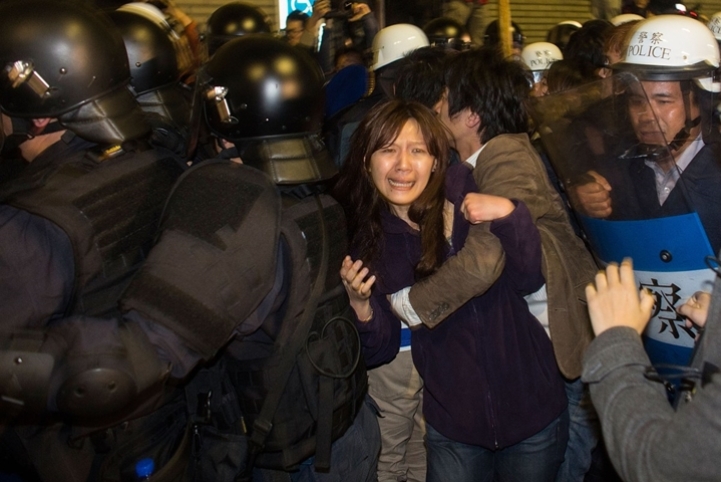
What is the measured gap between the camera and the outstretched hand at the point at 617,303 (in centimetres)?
158

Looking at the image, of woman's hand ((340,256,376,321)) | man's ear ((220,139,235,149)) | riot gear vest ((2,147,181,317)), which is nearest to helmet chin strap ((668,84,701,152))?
woman's hand ((340,256,376,321))

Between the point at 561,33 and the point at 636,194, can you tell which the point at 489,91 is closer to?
the point at 636,194

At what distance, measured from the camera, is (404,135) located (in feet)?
8.68

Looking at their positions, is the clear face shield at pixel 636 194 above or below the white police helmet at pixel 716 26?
above

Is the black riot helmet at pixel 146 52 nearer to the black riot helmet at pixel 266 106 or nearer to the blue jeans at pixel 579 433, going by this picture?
the black riot helmet at pixel 266 106

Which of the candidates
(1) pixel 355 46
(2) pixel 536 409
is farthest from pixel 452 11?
(2) pixel 536 409

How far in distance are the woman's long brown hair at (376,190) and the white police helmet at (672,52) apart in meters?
0.90

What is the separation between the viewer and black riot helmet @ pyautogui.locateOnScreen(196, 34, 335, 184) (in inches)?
86.9

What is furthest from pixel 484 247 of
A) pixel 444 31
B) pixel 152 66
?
pixel 444 31

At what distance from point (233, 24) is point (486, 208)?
3.75 meters

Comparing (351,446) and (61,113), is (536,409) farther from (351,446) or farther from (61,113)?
(61,113)

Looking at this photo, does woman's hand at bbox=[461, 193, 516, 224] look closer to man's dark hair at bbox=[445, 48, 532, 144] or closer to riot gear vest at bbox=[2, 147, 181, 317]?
man's dark hair at bbox=[445, 48, 532, 144]

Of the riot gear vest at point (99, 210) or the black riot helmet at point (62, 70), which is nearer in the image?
the riot gear vest at point (99, 210)

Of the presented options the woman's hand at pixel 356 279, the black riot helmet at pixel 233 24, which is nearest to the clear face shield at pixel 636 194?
the woman's hand at pixel 356 279
